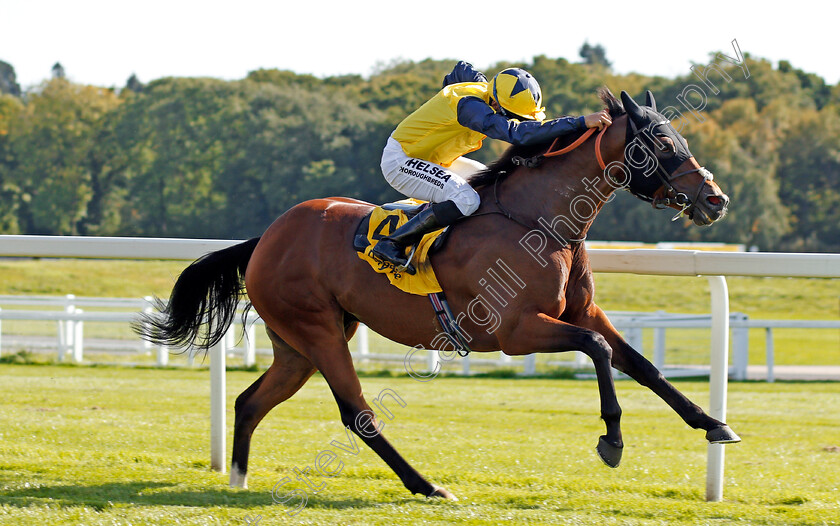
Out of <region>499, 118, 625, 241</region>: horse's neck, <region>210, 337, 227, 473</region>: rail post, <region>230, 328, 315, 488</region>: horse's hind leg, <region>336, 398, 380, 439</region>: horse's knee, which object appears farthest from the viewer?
<region>210, 337, 227, 473</region>: rail post

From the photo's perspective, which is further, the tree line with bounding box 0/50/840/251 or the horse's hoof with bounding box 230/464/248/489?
the tree line with bounding box 0/50/840/251

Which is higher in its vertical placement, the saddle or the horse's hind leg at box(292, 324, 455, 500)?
the saddle

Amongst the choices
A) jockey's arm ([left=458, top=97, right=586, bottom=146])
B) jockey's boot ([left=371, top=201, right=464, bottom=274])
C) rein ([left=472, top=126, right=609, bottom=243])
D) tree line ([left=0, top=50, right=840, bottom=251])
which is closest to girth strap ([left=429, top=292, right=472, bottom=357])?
jockey's boot ([left=371, top=201, right=464, bottom=274])

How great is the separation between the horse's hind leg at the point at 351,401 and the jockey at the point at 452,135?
58cm

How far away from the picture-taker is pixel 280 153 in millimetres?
53656

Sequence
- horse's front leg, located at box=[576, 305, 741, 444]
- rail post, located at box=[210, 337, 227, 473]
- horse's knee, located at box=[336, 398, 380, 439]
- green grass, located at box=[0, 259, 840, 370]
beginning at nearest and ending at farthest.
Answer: horse's front leg, located at box=[576, 305, 741, 444]
horse's knee, located at box=[336, 398, 380, 439]
rail post, located at box=[210, 337, 227, 473]
green grass, located at box=[0, 259, 840, 370]

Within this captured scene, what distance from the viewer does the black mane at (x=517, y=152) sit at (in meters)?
4.35

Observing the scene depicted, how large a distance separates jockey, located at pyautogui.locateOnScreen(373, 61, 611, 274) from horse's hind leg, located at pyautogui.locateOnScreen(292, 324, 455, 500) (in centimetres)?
58

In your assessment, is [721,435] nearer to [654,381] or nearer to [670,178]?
[654,381]

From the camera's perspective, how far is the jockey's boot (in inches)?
169

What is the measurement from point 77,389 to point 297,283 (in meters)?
4.76

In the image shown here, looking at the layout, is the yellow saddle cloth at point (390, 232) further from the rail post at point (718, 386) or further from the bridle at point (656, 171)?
the rail post at point (718, 386)

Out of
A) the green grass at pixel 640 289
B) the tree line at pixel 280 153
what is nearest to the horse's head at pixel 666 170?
the green grass at pixel 640 289

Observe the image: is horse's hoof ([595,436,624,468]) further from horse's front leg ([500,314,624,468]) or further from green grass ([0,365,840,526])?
green grass ([0,365,840,526])
